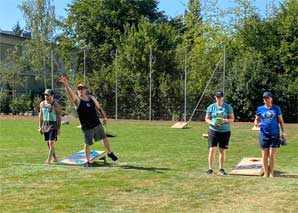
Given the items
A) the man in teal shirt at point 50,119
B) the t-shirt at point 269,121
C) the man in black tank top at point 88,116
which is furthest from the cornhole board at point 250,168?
the man in teal shirt at point 50,119

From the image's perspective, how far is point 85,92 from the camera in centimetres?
1061

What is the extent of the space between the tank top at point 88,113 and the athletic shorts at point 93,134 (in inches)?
2.8

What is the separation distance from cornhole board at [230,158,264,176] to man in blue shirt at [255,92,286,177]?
220 millimetres

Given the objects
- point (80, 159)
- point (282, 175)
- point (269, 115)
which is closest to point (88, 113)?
point (80, 159)

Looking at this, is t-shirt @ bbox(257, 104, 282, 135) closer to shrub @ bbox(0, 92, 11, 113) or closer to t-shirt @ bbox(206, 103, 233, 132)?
t-shirt @ bbox(206, 103, 233, 132)

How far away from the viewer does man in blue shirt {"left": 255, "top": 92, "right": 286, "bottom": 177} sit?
980cm

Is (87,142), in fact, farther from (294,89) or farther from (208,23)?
(208,23)

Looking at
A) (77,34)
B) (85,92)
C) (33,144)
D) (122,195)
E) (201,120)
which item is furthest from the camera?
(77,34)

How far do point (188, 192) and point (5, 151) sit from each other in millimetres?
7915

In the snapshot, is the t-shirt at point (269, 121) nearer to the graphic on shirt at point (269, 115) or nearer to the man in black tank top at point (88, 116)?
the graphic on shirt at point (269, 115)

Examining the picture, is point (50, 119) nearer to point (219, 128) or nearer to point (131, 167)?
point (131, 167)

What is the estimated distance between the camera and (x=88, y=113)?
10.5 m

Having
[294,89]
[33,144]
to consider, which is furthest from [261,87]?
[33,144]

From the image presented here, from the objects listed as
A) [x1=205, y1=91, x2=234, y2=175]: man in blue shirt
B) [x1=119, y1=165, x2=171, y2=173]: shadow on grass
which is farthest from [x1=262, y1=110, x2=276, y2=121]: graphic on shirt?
[x1=119, y1=165, x2=171, y2=173]: shadow on grass
